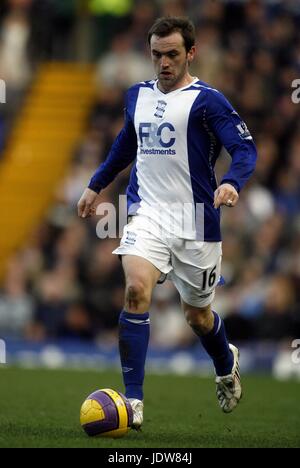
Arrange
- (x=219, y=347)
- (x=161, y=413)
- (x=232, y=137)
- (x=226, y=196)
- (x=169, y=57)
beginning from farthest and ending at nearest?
(x=161, y=413) → (x=219, y=347) → (x=169, y=57) → (x=232, y=137) → (x=226, y=196)

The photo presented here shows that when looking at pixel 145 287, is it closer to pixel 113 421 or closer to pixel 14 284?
pixel 113 421

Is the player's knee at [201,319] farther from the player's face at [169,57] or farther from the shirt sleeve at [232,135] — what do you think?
the player's face at [169,57]

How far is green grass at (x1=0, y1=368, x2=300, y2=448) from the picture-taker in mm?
7488

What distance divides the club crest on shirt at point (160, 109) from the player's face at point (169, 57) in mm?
119

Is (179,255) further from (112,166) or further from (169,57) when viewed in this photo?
(169,57)

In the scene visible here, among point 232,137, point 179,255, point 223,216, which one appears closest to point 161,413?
point 179,255

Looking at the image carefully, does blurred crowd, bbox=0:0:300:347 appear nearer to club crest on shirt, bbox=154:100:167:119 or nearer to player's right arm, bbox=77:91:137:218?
player's right arm, bbox=77:91:137:218

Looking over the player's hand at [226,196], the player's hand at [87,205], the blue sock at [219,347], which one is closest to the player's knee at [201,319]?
the blue sock at [219,347]

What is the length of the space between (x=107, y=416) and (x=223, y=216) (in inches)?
319

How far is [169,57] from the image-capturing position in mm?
8008

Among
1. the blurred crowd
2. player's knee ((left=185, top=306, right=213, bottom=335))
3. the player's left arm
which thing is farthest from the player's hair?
the blurred crowd

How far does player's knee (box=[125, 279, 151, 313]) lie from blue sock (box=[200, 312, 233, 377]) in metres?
1.00

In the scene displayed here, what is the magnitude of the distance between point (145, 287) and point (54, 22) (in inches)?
523

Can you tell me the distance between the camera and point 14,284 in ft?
54.6
